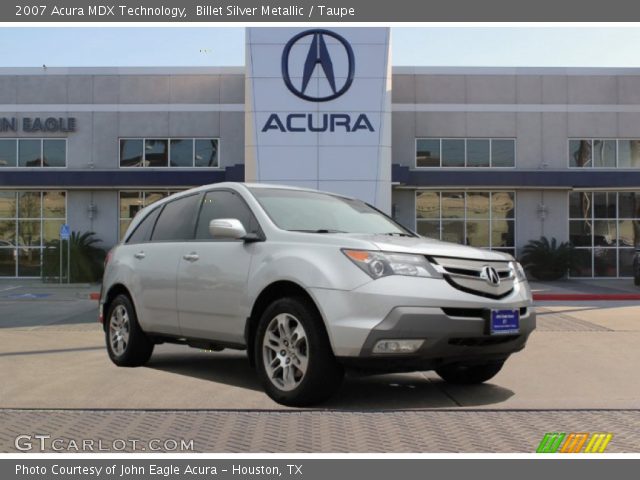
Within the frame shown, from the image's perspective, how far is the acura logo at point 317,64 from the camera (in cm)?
2683

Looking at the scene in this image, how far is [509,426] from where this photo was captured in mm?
5414

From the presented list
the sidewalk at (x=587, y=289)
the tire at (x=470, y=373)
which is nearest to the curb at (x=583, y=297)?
the sidewalk at (x=587, y=289)

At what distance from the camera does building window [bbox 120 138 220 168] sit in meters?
30.6

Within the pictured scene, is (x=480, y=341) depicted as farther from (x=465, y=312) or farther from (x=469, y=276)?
(x=469, y=276)

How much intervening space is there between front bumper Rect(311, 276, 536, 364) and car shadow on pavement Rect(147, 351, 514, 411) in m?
0.53

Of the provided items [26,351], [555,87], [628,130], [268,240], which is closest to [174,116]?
[555,87]

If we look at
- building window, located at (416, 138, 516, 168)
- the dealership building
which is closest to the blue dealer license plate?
the dealership building

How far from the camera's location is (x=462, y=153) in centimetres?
3059

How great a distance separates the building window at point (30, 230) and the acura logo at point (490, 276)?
27015mm

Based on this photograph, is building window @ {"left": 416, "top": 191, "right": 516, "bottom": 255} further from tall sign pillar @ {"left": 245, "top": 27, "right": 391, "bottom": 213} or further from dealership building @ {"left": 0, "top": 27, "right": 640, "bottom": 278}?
tall sign pillar @ {"left": 245, "top": 27, "right": 391, "bottom": 213}

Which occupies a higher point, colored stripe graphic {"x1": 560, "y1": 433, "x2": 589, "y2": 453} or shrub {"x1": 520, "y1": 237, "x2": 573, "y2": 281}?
shrub {"x1": 520, "y1": 237, "x2": 573, "y2": 281}

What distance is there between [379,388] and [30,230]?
87.7ft

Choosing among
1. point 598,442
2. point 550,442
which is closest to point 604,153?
point 598,442

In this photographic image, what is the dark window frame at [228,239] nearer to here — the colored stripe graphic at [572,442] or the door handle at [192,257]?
the door handle at [192,257]
